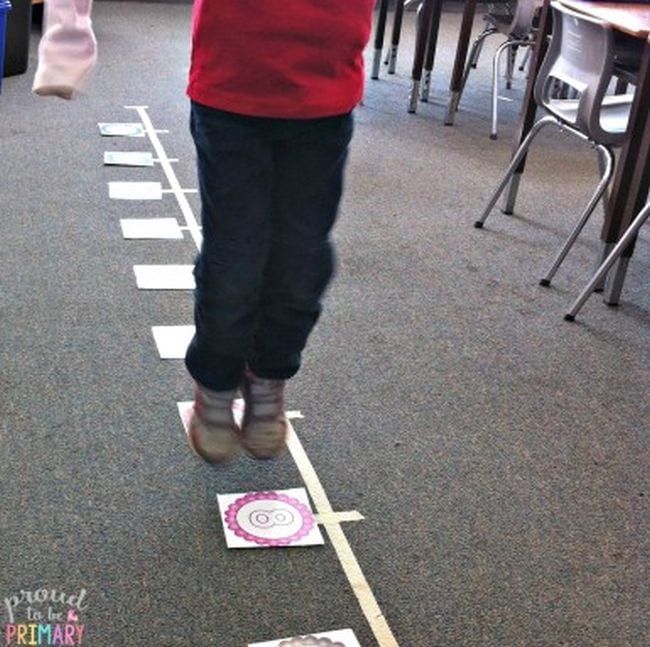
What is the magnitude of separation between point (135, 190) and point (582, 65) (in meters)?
1.35

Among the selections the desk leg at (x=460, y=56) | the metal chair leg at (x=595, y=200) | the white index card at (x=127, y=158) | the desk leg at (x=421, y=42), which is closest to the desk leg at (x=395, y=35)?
the desk leg at (x=421, y=42)

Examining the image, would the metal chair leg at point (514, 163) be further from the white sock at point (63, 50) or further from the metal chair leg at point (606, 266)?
the white sock at point (63, 50)

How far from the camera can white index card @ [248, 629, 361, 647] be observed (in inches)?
56.2

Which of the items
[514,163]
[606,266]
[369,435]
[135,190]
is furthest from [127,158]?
[369,435]

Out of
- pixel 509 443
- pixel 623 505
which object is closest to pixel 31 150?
pixel 509 443

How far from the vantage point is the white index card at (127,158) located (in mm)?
3383

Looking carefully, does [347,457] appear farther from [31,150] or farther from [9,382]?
[31,150]

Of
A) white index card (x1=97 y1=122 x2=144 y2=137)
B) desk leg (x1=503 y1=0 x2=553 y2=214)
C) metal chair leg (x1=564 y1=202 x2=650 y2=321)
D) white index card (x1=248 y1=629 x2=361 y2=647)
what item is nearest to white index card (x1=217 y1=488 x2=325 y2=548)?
white index card (x1=248 y1=629 x2=361 y2=647)

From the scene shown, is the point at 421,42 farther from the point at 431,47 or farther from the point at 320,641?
the point at 320,641

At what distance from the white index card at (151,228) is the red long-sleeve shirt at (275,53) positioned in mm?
1389

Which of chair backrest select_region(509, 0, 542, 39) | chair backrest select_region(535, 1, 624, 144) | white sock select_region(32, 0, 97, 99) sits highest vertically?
white sock select_region(32, 0, 97, 99)

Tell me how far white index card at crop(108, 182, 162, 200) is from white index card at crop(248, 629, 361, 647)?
190 centimetres

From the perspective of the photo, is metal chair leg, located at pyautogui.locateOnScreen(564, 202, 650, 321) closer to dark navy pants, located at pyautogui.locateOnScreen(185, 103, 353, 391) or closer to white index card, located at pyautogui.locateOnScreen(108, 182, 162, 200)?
dark navy pants, located at pyautogui.locateOnScreen(185, 103, 353, 391)

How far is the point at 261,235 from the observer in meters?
1.51
